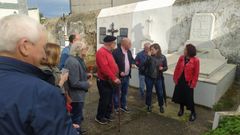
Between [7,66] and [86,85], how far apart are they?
2632 mm

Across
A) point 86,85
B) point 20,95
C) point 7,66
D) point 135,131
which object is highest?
point 7,66

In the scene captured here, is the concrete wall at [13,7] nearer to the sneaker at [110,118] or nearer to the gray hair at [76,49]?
the gray hair at [76,49]

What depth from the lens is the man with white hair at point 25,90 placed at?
1003 mm

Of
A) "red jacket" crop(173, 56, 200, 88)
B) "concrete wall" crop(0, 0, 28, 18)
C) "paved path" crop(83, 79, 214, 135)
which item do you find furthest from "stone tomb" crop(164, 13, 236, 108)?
"concrete wall" crop(0, 0, 28, 18)

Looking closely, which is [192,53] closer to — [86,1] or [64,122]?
[64,122]

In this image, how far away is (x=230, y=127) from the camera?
344 centimetres

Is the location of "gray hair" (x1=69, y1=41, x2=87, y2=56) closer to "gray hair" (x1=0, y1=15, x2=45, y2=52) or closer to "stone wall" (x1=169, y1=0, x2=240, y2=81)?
"gray hair" (x1=0, y1=15, x2=45, y2=52)

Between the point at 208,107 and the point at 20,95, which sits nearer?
the point at 20,95

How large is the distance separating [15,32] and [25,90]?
1.09 feet

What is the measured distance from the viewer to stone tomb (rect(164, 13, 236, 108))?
226 inches

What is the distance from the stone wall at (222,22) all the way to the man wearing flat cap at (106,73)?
5.96m

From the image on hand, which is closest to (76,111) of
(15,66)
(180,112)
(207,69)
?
(180,112)

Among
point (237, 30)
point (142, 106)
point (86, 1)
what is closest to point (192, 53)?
point (142, 106)

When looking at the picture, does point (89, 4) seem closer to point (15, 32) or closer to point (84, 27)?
point (84, 27)
